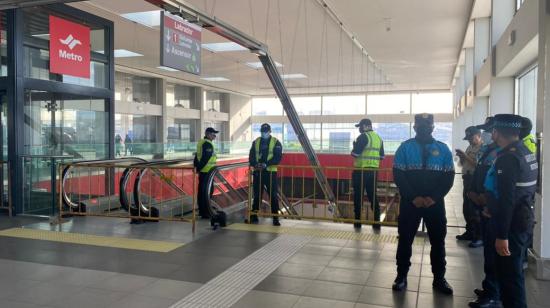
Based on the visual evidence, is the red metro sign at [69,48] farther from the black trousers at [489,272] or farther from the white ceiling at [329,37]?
the black trousers at [489,272]

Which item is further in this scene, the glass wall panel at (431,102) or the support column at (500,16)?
the glass wall panel at (431,102)

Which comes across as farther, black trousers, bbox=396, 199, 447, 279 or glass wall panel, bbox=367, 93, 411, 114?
glass wall panel, bbox=367, 93, 411, 114

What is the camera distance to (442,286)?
158 inches

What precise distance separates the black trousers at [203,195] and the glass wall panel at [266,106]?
2460 centimetres

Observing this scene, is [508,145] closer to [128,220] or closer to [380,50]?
[128,220]

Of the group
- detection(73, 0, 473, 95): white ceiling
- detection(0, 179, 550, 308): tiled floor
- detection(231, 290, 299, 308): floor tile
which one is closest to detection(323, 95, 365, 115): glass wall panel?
detection(73, 0, 473, 95): white ceiling

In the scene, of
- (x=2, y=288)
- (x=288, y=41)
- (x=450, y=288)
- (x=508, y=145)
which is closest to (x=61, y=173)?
(x=2, y=288)

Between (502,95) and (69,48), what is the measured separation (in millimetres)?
8401

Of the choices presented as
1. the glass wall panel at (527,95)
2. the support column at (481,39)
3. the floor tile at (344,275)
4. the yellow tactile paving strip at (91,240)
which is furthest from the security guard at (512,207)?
the support column at (481,39)

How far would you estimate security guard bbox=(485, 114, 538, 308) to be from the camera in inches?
123

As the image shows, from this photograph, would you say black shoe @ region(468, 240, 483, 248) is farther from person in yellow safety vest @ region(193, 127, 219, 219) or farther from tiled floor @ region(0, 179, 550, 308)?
person in yellow safety vest @ region(193, 127, 219, 219)

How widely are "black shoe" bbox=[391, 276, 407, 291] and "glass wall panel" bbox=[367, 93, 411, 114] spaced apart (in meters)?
25.6

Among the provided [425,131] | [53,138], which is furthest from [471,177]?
[53,138]

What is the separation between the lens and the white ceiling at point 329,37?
35.4 feet
